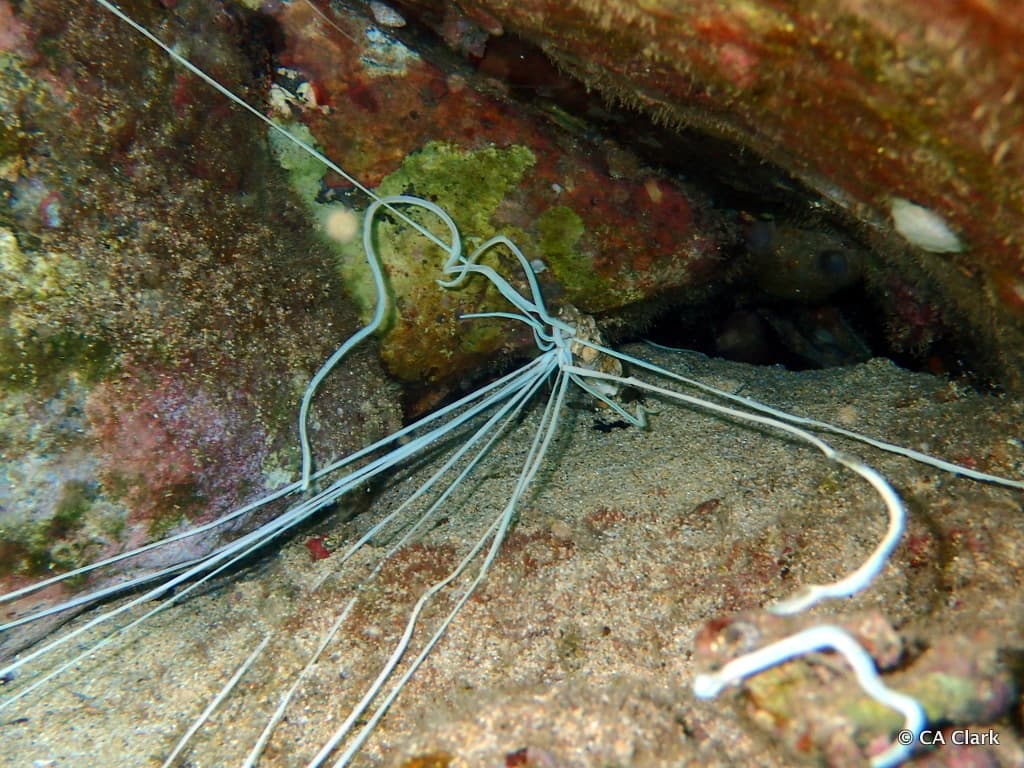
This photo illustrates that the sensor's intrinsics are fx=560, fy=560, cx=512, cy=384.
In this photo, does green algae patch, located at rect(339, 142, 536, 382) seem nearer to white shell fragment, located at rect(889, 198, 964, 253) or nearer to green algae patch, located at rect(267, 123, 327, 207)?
green algae patch, located at rect(267, 123, 327, 207)

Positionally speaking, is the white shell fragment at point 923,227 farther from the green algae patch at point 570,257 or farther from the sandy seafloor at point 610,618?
the green algae patch at point 570,257

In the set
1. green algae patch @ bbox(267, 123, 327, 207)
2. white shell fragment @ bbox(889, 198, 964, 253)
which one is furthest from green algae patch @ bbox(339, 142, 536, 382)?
white shell fragment @ bbox(889, 198, 964, 253)

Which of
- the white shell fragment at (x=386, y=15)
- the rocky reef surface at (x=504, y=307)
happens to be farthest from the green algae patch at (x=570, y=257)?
the white shell fragment at (x=386, y=15)

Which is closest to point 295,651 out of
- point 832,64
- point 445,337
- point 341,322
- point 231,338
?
point 231,338

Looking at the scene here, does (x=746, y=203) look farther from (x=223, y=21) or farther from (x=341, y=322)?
(x=223, y=21)

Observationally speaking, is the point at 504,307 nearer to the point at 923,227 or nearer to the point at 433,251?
the point at 433,251

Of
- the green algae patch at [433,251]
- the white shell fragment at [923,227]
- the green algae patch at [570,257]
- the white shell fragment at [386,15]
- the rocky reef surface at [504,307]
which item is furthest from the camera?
the green algae patch at [570,257]

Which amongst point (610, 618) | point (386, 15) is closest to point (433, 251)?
point (386, 15)
